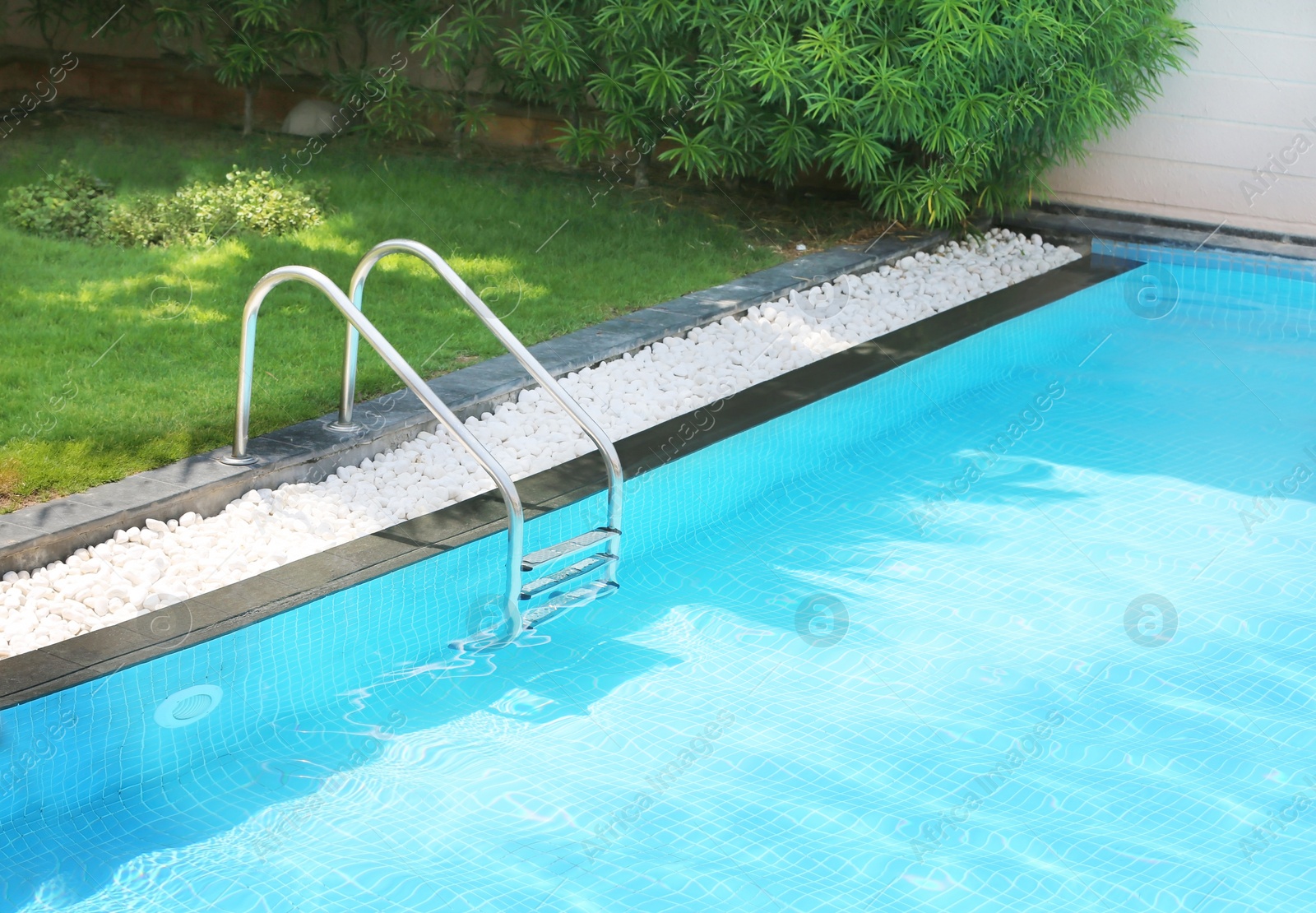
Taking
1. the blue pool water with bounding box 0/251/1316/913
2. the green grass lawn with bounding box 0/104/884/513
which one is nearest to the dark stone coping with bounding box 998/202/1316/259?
the green grass lawn with bounding box 0/104/884/513

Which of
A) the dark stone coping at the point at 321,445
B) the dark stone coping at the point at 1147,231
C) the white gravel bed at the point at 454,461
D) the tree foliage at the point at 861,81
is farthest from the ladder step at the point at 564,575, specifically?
the dark stone coping at the point at 1147,231

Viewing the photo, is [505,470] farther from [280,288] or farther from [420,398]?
[280,288]

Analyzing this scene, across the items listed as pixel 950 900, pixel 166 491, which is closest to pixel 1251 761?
pixel 950 900

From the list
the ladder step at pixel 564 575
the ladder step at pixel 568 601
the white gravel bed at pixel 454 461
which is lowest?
the ladder step at pixel 568 601

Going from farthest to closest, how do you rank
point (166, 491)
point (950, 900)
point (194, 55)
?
point (194, 55), point (166, 491), point (950, 900)

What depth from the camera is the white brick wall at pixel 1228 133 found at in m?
8.10

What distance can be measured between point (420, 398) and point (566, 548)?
0.59 m

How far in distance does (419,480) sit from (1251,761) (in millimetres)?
2612

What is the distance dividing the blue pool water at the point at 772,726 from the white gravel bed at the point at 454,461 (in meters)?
0.37

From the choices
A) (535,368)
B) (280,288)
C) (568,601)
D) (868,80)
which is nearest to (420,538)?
(568,601)

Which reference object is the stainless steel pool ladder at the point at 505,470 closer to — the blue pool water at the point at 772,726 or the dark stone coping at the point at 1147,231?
the blue pool water at the point at 772,726

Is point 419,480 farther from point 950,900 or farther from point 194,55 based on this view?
point 194,55

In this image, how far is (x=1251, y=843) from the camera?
3.28 m

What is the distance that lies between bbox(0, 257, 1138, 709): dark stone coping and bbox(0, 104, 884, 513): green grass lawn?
2.83 feet
